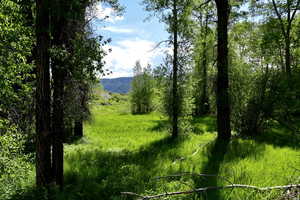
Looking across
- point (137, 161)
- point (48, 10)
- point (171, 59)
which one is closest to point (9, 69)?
point (48, 10)

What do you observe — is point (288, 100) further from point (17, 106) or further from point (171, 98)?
point (171, 98)

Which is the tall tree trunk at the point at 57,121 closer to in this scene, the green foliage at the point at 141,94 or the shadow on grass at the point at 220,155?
the shadow on grass at the point at 220,155

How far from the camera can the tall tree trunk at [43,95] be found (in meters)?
6.24

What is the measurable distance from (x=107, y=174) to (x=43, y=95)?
308cm

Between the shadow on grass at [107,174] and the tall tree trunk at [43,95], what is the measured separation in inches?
24.2

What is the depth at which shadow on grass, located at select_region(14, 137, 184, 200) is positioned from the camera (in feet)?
20.9

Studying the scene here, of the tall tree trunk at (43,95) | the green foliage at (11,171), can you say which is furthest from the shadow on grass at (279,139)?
the green foliage at (11,171)

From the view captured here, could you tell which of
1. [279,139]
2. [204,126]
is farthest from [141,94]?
[279,139]

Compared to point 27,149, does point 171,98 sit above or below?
above

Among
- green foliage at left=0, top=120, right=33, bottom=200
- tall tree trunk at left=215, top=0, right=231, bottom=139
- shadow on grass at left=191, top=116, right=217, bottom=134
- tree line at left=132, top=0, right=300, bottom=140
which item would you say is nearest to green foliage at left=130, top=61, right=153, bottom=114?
shadow on grass at left=191, top=116, right=217, bottom=134

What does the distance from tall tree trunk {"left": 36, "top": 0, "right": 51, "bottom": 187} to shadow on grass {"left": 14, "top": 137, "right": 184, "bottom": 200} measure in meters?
0.61

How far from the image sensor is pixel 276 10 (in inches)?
1022

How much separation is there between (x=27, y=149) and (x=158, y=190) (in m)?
8.19

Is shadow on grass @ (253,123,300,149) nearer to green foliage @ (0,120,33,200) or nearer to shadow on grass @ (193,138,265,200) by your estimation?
shadow on grass @ (193,138,265,200)
